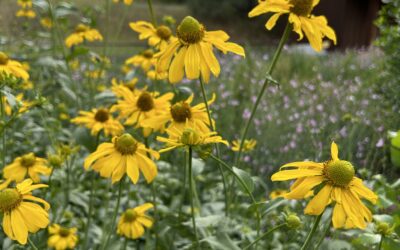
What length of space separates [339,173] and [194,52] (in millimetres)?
501

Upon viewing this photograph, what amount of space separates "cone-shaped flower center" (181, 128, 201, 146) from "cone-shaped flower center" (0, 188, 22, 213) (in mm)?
381

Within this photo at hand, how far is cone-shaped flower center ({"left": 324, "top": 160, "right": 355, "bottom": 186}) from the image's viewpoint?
1025mm

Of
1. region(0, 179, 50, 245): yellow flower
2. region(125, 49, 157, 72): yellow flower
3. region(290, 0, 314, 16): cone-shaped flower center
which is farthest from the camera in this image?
region(125, 49, 157, 72): yellow flower

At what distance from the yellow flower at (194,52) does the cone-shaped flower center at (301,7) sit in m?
0.19

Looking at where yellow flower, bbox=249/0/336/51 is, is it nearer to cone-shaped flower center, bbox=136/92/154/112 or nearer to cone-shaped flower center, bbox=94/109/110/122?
cone-shaped flower center, bbox=136/92/154/112

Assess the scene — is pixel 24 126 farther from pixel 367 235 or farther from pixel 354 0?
pixel 354 0

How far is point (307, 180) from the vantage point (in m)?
1.02

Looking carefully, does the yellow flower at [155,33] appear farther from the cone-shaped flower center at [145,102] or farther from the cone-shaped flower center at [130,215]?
the cone-shaped flower center at [130,215]

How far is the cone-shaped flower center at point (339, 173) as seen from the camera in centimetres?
103

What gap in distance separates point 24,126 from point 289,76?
3.88 metres

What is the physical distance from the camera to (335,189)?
40.2 inches

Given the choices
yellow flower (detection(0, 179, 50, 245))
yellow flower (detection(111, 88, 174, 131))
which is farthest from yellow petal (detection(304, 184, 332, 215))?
yellow flower (detection(111, 88, 174, 131))

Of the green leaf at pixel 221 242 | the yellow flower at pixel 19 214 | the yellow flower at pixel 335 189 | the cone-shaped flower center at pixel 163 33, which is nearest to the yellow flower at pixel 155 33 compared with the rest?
the cone-shaped flower center at pixel 163 33

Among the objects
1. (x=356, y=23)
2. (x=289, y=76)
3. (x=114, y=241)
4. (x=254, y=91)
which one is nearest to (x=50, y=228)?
(x=114, y=241)
